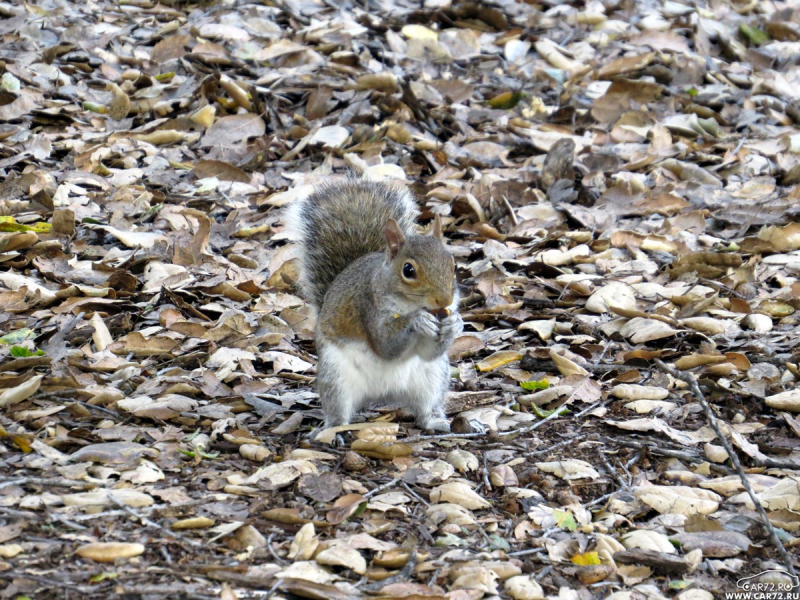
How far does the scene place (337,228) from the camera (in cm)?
366

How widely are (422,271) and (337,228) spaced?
2.57ft

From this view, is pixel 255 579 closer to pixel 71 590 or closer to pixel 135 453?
pixel 71 590

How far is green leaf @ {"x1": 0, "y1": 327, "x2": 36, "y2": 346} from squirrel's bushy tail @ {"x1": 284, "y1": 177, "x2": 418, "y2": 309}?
999mm

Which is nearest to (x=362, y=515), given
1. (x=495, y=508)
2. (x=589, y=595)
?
(x=495, y=508)

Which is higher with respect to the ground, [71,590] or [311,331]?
[71,590]

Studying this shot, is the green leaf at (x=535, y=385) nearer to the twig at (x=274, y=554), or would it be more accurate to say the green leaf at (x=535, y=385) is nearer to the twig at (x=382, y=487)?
the twig at (x=382, y=487)

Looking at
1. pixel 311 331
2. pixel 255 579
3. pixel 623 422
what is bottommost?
pixel 311 331

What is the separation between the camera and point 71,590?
2.07 m

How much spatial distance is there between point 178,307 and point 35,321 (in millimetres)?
543

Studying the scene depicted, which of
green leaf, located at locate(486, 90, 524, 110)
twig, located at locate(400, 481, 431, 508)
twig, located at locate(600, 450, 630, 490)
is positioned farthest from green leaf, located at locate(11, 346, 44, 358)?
green leaf, located at locate(486, 90, 524, 110)

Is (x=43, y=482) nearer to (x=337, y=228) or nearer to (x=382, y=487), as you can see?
(x=382, y=487)

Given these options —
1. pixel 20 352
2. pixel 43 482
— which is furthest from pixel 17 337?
pixel 43 482

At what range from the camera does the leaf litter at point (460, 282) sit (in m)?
2.43

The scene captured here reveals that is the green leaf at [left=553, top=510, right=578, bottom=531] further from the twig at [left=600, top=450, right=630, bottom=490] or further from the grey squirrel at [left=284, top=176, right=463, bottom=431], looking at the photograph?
the grey squirrel at [left=284, top=176, right=463, bottom=431]
